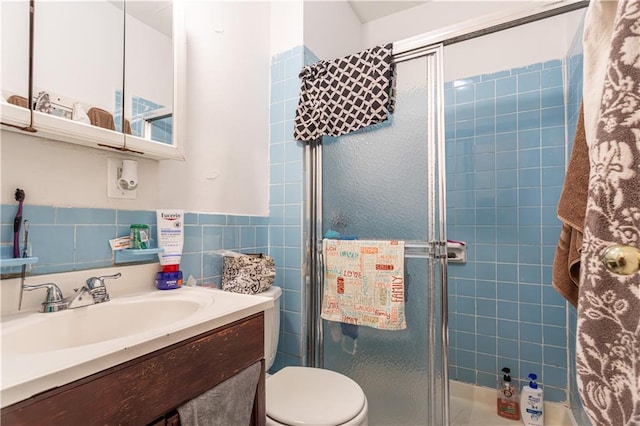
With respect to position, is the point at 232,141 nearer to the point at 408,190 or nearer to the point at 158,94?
the point at 158,94

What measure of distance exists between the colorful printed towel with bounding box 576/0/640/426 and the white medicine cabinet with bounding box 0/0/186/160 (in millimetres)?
1115

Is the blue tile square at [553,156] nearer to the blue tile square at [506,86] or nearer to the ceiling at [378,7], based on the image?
the blue tile square at [506,86]

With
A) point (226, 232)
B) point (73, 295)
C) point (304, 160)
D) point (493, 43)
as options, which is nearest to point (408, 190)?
point (304, 160)

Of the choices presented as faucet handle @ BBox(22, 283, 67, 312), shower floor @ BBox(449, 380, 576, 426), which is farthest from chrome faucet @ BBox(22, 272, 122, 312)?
shower floor @ BBox(449, 380, 576, 426)

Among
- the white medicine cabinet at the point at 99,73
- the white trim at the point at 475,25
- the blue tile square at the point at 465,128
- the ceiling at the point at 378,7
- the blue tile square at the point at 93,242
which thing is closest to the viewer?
the white medicine cabinet at the point at 99,73

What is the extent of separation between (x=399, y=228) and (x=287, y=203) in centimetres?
58

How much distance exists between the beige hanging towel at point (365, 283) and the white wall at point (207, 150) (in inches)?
19.5

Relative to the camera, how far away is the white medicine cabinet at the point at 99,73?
76 centimetres

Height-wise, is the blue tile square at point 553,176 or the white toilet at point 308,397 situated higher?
the blue tile square at point 553,176

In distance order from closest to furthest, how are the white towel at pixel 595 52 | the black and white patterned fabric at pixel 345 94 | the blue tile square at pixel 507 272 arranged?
1. the white towel at pixel 595 52
2. the black and white patterned fabric at pixel 345 94
3. the blue tile square at pixel 507 272

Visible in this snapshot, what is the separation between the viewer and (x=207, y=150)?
4.34 ft

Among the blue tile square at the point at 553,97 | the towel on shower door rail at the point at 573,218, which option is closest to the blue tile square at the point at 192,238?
the towel on shower door rail at the point at 573,218

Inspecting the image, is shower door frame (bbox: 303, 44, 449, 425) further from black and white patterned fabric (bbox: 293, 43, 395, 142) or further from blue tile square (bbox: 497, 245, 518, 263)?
blue tile square (bbox: 497, 245, 518, 263)

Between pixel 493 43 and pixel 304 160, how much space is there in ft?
4.56
